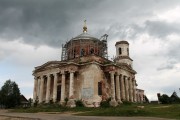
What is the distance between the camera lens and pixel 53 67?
42250mm

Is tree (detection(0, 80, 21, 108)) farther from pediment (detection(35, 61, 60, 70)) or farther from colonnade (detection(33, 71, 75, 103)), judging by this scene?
pediment (detection(35, 61, 60, 70))

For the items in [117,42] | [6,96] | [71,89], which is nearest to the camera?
[71,89]

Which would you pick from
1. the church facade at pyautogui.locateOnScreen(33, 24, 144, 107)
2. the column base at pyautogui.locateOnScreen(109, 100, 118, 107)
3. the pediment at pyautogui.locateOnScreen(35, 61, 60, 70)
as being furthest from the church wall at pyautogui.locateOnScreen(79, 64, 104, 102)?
the pediment at pyautogui.locateOnScreen(35, 61, 60, 70)

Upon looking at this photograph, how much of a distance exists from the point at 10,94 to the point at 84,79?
20.8m

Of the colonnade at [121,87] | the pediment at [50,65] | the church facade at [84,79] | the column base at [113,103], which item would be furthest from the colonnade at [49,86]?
the colonnade at [121,87]

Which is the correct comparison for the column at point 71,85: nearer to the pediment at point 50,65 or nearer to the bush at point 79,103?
the bush at point 79,103

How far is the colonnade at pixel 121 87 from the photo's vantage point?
1573 inches

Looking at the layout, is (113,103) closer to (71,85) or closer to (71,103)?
(71,103)

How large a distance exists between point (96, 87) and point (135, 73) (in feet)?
49.0

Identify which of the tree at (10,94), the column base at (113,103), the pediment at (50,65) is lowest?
the column base at (113,103)

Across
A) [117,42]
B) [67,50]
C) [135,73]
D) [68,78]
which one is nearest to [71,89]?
[68,78]

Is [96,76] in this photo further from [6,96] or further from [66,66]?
[6,96]

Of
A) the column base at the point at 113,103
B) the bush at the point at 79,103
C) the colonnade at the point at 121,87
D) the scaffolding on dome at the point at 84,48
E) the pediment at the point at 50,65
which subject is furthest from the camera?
the scaffolding on dome at the point at 84,48

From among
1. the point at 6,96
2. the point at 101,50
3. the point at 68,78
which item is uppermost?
the point at 101,50
